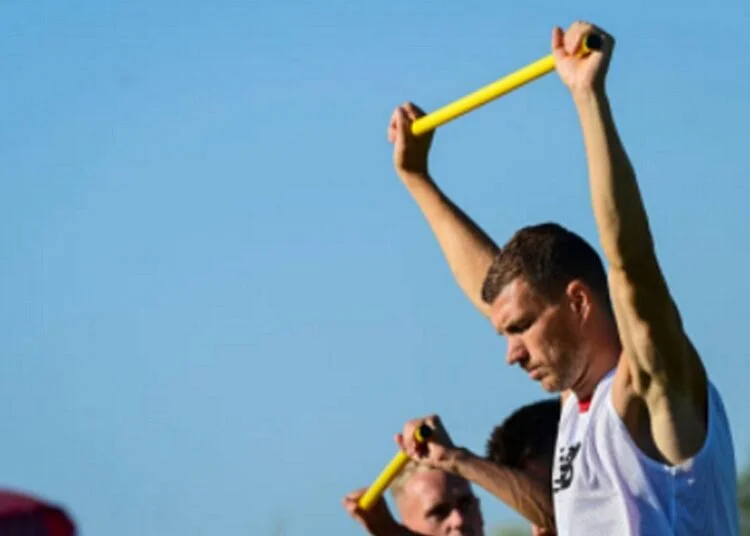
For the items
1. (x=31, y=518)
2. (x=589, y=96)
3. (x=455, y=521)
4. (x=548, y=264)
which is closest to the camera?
(x=31, y=518)

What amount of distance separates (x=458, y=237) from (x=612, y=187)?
203cm

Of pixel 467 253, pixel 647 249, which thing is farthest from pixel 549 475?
pixel 647 249

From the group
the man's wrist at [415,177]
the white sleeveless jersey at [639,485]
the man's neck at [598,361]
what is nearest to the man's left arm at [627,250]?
the white sleeveless jersey at [639,485]

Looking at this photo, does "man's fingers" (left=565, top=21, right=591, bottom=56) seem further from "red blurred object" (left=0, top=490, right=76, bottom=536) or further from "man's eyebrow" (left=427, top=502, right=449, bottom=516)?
"man's eyebrow" (left=427, top=502, right=449, bottom=516)

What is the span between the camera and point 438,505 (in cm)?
852

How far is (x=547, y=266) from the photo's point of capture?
5.99 m

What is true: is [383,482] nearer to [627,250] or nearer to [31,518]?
[627,250]

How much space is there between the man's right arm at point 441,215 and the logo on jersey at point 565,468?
3.90ft

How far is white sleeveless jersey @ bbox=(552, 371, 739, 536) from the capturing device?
565 centimetres

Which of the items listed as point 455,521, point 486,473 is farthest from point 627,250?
point 455,521

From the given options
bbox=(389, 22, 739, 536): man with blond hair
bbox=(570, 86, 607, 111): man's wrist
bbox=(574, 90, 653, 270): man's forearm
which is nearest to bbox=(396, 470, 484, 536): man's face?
bbox=(389, 22, 739, 536): man with blond hair

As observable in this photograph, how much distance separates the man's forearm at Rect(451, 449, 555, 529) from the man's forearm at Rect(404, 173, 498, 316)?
628 millimetres

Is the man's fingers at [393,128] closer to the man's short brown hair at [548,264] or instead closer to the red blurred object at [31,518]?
the man's short brown hair at [548,264]

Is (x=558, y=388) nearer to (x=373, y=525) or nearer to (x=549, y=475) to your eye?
(x=549, y=475)
